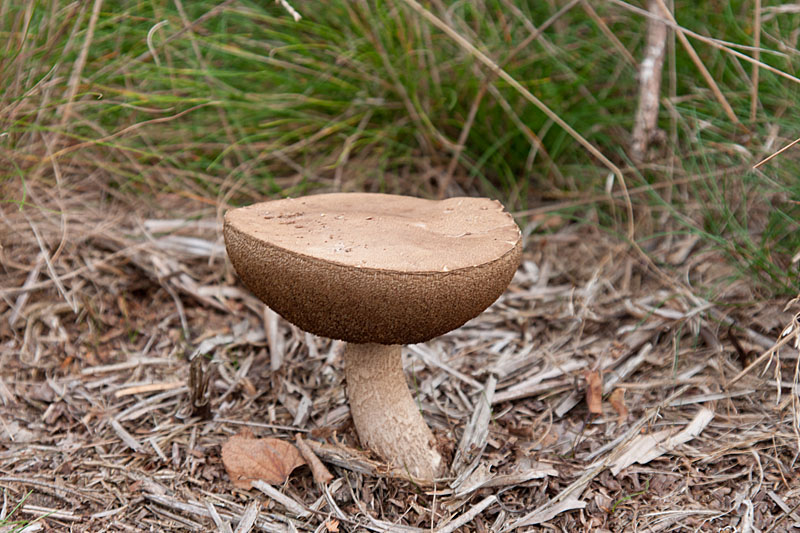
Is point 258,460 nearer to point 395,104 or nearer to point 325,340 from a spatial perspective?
point 325,340

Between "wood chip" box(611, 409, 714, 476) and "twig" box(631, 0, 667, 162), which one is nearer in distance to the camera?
"wood chip" box(611, 409, 714, 476)

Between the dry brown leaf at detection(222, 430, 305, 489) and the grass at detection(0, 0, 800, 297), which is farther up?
the grass at detection(0, 0, 800, 297)

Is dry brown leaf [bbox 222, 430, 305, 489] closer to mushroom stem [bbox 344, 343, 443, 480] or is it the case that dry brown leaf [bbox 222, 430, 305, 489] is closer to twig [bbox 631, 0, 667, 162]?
mushroom stem [bbox 344, 343, 443, 480]

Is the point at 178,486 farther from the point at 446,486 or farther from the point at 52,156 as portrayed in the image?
the point at 52,156

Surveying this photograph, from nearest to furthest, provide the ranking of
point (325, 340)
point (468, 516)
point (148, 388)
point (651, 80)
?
point (468, 516), point (148, 388), point (325, 340), point (651, 80)

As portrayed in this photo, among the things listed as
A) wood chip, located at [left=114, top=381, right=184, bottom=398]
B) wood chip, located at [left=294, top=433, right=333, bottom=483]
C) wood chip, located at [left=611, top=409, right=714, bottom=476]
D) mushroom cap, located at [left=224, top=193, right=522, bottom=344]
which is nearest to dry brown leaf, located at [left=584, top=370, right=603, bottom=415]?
wood chip, located at [left=611, top=409, right=714, bottom=476]

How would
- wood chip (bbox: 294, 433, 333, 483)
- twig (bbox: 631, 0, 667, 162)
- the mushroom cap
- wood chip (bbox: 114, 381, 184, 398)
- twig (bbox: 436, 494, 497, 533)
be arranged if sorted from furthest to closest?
twig (bbox: 631, 0, 667, 162) → wood chip (bbox: 114, 381, 184, 398) → wood chip (bbox: 294, 433, 333, 483) → twig (bbox: 436, 494, 497, 533) → the mushroom cap

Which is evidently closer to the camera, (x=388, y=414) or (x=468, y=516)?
(x=468, y=516)

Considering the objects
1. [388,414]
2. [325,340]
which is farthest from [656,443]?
[325,340]
